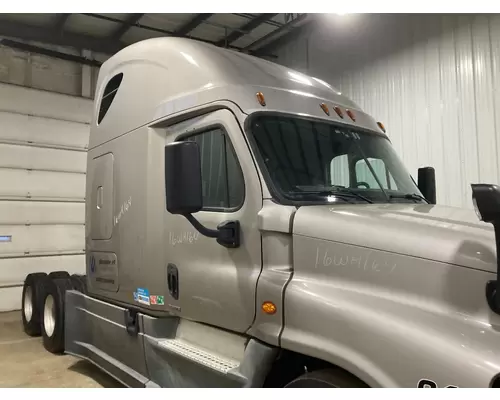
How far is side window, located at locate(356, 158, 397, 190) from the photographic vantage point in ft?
10.0

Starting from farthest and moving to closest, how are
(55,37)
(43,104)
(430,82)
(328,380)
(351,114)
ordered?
(43,104) < (55,37) < (430,82) < (351,114) < (328,380)

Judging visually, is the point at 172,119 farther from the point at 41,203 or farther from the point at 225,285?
the point at 41,203

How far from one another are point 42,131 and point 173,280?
6.16 meters

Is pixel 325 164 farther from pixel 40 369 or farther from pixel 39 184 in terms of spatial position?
pixel 39 184

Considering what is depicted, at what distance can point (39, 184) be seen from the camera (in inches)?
322

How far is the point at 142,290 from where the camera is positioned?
347 cm

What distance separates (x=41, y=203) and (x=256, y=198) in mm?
6628

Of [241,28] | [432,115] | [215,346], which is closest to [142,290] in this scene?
[215,346]

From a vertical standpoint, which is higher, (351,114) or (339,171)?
(351,114)

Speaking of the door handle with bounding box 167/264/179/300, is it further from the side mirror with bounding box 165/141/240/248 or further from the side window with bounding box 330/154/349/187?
the side window with bounding box 330/154/349/187

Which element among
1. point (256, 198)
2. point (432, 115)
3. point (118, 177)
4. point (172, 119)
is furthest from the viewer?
point (432, 115)

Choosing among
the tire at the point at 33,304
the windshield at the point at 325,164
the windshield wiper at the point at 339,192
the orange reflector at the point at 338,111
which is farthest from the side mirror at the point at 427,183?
the tire at the point at 33,304

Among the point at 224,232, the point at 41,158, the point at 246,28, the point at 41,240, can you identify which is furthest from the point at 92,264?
the point at 246,28

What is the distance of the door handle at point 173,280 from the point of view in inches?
124
